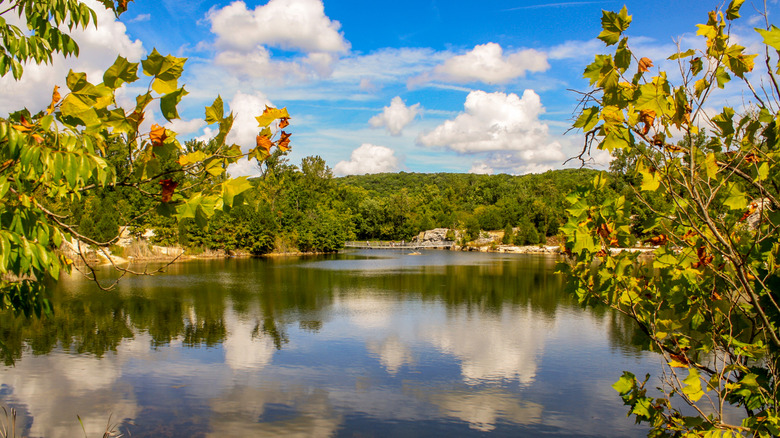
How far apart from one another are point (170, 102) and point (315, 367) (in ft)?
25.7

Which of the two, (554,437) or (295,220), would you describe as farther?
(295,220)

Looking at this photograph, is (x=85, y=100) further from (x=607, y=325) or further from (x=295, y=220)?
(x=295, y=220)

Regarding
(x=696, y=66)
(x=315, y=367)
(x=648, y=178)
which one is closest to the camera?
(x=648, y=178)

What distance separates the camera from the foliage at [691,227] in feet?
7.35

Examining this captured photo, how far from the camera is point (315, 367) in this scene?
9109mm

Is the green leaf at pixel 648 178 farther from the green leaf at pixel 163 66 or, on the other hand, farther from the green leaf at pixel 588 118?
the green leaf at pixel 163 66

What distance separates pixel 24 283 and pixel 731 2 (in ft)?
13.3

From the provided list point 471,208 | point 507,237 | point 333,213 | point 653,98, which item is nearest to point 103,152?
point 653,98

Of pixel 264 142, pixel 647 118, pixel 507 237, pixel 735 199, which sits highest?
pixel 647 118

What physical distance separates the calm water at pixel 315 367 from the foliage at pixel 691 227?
12.9ft

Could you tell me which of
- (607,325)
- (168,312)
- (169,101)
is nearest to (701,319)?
(169,101)

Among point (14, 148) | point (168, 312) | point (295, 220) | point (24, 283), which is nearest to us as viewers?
point (14, 148)

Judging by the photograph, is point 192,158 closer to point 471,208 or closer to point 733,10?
point 733,10

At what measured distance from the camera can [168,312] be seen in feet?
45.7
